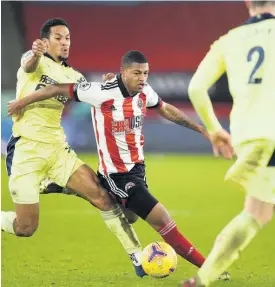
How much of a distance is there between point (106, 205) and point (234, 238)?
1960mm

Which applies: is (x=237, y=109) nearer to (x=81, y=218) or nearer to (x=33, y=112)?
(x=33, y=112)

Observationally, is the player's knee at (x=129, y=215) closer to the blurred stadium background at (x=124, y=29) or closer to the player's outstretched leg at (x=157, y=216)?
the player's outstretched leg at (x=157, y=216)

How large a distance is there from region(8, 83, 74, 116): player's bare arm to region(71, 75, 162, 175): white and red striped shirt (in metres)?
0.07

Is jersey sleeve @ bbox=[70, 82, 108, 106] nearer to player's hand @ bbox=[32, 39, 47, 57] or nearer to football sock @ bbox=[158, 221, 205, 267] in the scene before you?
player's hand @ bbox=[32, 39, 47, 57]

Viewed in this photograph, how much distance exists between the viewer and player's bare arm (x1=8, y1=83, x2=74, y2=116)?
21.9 feet

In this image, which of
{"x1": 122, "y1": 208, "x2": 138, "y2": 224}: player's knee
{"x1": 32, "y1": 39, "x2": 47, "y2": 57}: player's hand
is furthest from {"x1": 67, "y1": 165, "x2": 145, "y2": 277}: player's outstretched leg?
{"x1": 32, "y1": 39, "x2": 47, "y2": 57}: player's hand

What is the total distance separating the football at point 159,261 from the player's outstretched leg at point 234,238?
138 cm

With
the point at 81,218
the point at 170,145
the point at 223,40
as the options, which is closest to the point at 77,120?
the point at 170,145

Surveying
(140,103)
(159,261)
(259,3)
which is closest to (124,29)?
(140,103)

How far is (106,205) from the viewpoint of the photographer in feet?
22.6

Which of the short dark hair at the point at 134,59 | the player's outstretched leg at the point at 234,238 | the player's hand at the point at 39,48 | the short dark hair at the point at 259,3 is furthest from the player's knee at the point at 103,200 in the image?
the short dark hair at the point at 259,3

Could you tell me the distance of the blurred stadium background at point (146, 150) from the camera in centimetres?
713

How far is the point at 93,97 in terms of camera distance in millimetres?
6684

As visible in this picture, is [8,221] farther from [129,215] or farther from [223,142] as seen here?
[223,142]
